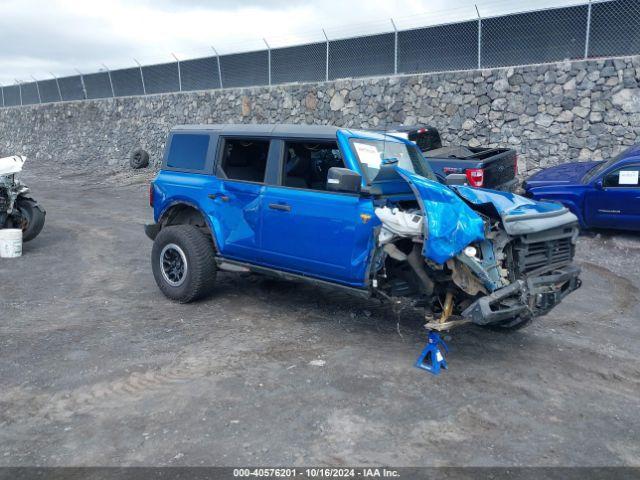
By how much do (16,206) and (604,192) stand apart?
34.1ft

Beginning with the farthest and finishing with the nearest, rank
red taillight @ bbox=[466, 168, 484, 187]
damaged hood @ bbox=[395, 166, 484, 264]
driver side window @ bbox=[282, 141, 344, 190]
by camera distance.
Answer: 1. red taillight @ bbox=[466, 168, 484, 187]
2. driver side window @ bbox=[282, 141, 344, 190]
3. damaged hood @ bbox=[395, 166, 484, 264]

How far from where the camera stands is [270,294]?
6.99 meters

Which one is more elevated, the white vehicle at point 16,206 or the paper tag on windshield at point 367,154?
the paper tag on windshield at point 367,154

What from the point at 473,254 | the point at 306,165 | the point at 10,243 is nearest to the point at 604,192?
the point at 306,165

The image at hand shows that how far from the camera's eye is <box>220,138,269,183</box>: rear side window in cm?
600

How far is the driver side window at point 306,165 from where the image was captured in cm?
573

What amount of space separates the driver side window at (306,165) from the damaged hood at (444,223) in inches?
54.0

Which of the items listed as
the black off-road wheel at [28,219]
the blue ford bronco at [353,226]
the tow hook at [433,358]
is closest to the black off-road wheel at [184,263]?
the blue ford bronco at [353,226]

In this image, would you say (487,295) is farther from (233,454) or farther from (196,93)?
(196,93)

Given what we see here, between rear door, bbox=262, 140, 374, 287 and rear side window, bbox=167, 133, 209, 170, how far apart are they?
3.78ft

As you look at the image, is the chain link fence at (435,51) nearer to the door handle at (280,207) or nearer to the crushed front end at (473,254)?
the crushed front end at (473,254)

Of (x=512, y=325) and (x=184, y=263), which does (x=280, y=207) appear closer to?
(x=184, y=263)

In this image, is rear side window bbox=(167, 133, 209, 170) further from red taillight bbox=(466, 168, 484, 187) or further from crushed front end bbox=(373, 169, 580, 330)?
red taillight bbox=(466, 168, 484, 187)

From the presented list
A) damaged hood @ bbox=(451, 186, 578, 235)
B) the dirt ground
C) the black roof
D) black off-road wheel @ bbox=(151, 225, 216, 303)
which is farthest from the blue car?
black off-road wheel @ bbox=(151, 225, 216, 303)
